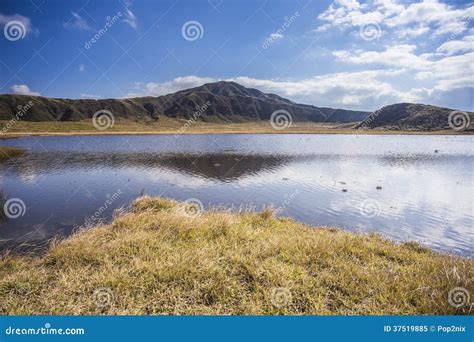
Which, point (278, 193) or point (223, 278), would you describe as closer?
point (223, 278)

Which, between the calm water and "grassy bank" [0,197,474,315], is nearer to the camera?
"grassy bank" [0,197,474,315]

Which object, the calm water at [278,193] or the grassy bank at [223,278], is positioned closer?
the grassy bank at [223,278]

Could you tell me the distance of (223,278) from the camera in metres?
5.57

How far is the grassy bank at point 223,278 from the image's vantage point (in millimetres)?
4973

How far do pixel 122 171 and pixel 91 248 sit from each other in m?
22.4

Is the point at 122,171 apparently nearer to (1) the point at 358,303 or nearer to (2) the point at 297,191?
(2) the point at 297,191

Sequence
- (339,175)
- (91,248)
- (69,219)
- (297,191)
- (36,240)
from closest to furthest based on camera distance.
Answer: (91,248) → (36,240) → (69,219) → (297,191) → (339,175)

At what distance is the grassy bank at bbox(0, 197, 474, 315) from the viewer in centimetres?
497

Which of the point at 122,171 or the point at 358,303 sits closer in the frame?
the point at 358,303

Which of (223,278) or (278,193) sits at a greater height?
(223,278)

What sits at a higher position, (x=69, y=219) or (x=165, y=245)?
(x=165, y=245)

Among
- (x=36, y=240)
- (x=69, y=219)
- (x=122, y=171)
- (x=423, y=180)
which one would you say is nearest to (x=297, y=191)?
(x=423, y=180)

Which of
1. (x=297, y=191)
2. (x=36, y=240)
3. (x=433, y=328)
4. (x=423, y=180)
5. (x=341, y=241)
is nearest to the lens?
(x=433, y=328)

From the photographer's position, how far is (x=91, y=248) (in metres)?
6.68
